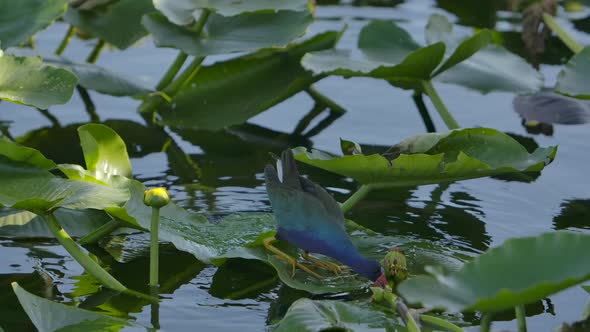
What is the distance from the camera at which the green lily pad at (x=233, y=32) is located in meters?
2.54

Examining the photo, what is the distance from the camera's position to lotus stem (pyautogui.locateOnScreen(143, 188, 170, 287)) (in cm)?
174

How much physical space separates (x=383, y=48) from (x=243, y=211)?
0.70 m

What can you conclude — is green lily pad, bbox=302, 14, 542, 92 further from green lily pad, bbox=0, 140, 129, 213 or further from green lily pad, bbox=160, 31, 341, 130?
green lily pad, bbox=0, 140, 129, 213

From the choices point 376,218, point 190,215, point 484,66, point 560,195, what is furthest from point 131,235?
point 484,66

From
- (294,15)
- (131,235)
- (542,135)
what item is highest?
(294,15)

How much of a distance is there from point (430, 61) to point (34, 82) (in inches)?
37.2

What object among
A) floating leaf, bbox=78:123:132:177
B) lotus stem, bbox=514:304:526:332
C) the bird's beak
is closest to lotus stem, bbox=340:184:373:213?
the bird's beak

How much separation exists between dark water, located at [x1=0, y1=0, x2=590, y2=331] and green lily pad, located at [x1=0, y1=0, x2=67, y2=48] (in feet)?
1.43

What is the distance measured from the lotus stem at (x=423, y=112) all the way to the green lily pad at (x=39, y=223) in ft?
3.56

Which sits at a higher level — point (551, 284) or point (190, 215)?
point (551, 284)

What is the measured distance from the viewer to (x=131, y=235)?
83.9 inches

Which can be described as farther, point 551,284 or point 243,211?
point 243,211

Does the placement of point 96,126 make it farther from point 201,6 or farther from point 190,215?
point 201,6

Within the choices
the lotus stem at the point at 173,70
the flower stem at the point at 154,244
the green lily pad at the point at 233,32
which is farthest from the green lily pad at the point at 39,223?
the lotus stem at the point at 173,70
